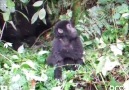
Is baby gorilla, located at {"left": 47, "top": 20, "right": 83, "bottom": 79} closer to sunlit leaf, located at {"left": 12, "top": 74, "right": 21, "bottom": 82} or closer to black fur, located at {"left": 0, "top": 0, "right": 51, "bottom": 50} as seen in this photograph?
sunlit leaf, located at {"left": 12, "top": 74, "right": 21, "bottom": 82}

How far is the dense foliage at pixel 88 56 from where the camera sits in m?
3.52

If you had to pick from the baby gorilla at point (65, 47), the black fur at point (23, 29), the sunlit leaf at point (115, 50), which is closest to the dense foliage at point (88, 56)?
the sunlit leaf at point (115, 50)

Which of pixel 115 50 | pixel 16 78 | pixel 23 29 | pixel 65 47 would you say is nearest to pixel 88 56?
pixel 65 47

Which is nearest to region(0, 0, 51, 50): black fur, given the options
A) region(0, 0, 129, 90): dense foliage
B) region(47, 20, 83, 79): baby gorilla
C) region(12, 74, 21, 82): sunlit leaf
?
region(0, 0, 129, 90): dense foliage

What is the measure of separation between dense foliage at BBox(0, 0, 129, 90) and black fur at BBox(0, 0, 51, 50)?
0.30 meters

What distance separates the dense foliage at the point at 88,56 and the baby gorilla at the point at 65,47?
0.35ft

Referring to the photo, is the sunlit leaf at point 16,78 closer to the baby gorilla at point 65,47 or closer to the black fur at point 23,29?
the baby gorilla at point 65,47

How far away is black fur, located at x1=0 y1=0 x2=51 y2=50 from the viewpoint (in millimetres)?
5406

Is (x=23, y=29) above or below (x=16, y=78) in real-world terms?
above

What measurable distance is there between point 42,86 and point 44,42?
4.93ft

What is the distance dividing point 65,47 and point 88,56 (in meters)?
0.45

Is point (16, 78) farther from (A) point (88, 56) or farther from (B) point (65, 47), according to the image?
(A) point (88, 56)

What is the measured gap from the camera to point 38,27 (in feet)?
18.6

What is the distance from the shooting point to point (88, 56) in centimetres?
426
